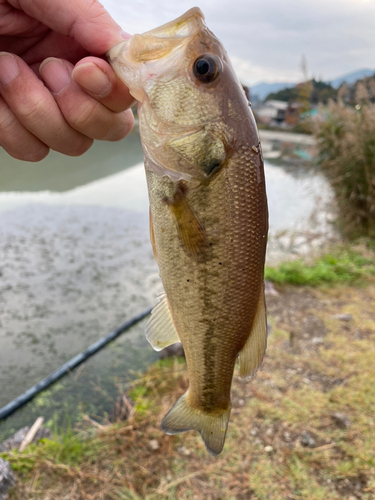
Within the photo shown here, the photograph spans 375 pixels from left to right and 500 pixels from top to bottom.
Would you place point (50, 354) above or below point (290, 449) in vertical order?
below

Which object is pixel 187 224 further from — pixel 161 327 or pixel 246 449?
pixel 246 449

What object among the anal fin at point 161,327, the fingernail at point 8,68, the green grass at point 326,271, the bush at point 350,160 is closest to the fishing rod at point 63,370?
the green grass at point 326,271

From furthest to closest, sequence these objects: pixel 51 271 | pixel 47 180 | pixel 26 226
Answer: pixel 47 180 < pixel 26 226 < pixel 51 271

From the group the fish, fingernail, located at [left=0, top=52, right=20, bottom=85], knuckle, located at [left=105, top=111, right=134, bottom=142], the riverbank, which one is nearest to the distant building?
the riverbank

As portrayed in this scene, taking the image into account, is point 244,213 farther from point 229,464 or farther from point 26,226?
→ point 26,226

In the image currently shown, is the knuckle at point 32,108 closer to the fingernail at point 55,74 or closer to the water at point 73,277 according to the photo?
the fingernail at point 55,74

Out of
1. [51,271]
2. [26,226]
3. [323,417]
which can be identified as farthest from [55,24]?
[26,226]

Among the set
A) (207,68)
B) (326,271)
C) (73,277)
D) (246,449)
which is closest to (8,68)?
(207,68)
